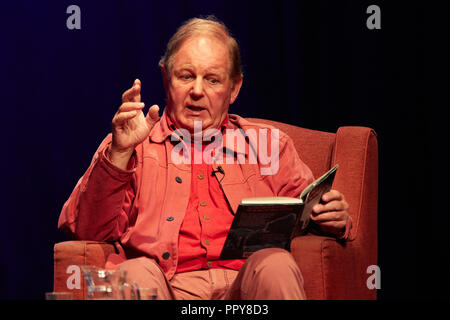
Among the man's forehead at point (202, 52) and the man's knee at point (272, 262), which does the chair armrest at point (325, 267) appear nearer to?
the man's knee at point (272, 262)

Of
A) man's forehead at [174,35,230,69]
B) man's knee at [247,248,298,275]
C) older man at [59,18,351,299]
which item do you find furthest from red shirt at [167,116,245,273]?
man's forehead at [174,35,230,69]

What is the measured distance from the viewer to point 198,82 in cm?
220

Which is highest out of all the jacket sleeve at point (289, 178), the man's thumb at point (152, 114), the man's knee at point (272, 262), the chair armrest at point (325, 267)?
the man's thumb at point (152, 114)

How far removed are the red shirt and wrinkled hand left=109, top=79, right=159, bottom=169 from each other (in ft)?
0.95

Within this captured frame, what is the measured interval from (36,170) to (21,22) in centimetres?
66

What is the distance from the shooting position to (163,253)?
200 centimetres

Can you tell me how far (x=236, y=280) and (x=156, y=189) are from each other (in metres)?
0.45

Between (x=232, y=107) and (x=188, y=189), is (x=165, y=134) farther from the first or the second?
(x=232, y=107)

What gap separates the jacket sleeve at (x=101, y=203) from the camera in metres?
1.94

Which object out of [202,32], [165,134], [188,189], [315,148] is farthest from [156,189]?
[315,148]

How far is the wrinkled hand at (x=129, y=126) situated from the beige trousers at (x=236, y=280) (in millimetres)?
320

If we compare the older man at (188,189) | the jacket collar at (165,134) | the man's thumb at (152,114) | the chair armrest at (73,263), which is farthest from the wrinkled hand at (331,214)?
the chair armrest at (73,263)
